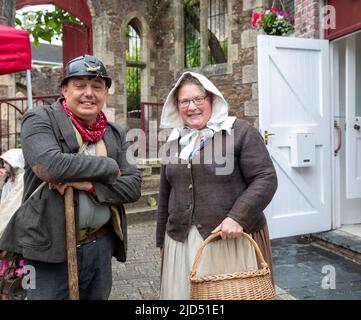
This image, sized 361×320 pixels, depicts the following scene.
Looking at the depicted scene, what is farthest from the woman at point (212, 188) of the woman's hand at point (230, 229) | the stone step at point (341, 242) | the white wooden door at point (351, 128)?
the white wooden door at point (351, 128)

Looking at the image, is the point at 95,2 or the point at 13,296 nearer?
the point at 13,296

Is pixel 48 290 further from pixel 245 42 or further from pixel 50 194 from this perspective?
pixel 245 42


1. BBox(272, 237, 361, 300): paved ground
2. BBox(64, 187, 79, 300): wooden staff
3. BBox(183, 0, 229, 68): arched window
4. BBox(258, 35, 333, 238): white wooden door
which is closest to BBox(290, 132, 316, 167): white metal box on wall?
BBox(258, 35, 333, 238): white wooden door

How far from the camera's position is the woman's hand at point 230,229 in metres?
1.95

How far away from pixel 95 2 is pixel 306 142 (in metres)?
7.03

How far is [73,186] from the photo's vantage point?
180cm

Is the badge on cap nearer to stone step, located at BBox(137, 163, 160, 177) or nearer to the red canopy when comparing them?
the red canopy

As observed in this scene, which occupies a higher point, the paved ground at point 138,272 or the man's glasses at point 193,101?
the man's glasses at point 193,101

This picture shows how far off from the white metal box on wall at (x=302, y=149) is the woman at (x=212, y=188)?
2705 millimetres

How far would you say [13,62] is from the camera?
4309 mm

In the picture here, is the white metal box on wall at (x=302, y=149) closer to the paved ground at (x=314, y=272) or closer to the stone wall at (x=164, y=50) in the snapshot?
the paved ground at (x=314, y=272)

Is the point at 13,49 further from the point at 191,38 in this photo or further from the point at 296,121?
the point at 191,38

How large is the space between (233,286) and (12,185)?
249cm

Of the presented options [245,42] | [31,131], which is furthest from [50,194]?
[245,42]
